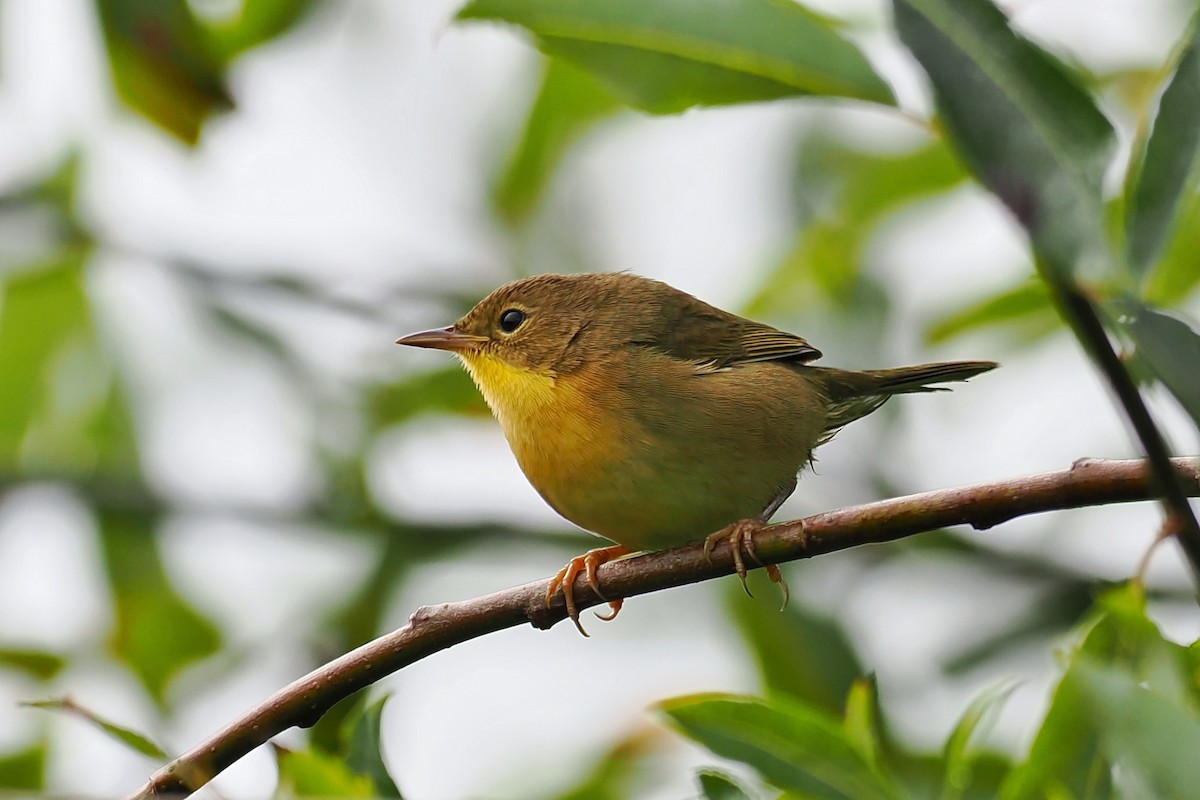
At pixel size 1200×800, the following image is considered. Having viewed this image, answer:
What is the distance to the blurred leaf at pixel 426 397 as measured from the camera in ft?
17.8

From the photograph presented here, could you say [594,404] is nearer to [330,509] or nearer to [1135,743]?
[330,509]

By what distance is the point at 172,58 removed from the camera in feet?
12.3

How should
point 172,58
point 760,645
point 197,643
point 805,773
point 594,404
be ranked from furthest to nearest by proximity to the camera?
point 197,643, point 760,645, point 594,404, point 172,58, point 805,773

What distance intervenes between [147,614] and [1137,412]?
427 cm

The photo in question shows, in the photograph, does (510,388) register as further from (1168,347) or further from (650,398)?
(1168,347)

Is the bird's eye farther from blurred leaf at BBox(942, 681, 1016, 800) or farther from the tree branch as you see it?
blurred leaf at BBox(942, 681, 1016, 800)

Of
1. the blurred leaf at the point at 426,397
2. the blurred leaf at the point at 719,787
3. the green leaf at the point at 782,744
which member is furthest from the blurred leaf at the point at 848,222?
the blurred leaf at the point at 719,787

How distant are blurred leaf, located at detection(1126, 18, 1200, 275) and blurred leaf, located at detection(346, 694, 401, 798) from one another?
1.52 meters

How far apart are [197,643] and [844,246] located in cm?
280

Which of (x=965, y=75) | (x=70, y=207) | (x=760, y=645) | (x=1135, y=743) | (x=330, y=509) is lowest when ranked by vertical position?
(x=1135, y=743)

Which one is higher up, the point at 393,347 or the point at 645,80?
the point at 393,347

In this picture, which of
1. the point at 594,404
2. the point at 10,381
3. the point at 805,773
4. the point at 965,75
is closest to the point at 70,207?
the point at 10,381

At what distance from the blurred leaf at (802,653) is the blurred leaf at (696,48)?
90.6 inches

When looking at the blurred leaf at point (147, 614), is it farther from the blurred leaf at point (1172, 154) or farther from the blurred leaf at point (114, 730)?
the blurred leaf at point (1172, 154)
